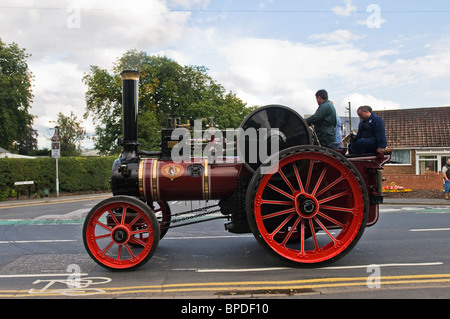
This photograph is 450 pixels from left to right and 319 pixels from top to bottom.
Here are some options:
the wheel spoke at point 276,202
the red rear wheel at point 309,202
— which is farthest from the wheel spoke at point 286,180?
the wheel spoke at point 276,202

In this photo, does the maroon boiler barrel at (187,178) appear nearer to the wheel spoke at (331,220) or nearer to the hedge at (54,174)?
the wheel spoke at (331,220)

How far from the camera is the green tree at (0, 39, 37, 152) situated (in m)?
32.8

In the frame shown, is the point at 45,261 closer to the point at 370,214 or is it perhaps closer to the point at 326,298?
the point at 326,298

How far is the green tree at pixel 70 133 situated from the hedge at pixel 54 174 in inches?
920

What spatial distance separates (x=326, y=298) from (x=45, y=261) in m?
4.34

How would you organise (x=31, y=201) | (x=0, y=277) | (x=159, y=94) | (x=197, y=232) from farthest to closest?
(x=159, y=94)
(x=31, y=201)
(x=197, y=232)
(x=0, y=277)

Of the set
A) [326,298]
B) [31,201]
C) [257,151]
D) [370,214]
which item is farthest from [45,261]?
[31,201]

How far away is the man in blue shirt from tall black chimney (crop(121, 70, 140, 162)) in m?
3.38

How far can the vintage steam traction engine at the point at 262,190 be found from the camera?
5059mm

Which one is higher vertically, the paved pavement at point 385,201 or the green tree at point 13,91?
the green tree at point 13,91

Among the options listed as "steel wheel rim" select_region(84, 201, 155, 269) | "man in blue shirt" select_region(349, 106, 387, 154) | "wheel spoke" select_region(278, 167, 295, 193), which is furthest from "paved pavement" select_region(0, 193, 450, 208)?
"steel wheel rim" select_region(84, 201, 155, 269)

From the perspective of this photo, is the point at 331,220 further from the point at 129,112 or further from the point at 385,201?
the point at 385,201

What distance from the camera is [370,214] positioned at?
5.52 metres

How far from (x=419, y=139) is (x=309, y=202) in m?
26.1
